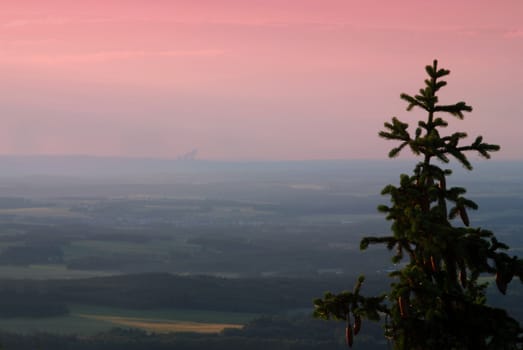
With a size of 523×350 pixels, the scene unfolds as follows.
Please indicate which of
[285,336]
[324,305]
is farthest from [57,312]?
[324,305]

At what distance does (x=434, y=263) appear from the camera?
748 inches

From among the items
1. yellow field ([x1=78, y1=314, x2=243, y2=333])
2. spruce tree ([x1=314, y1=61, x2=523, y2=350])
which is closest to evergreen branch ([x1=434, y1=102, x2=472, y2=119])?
spruce tree ([x1=314, y1=61, x2=523, y2=350])

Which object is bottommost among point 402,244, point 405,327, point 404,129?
point 405,327

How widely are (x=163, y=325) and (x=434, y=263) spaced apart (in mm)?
135848

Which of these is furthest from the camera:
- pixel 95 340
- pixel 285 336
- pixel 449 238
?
pixel 285 336

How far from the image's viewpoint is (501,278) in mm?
18516

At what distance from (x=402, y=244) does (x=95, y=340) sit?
113704mm

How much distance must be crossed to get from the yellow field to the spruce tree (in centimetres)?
12512

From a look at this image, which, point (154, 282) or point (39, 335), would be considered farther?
point (154, 282)

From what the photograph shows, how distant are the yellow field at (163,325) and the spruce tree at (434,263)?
12512 cm

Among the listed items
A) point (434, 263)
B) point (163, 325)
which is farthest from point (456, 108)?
point (163, 325)

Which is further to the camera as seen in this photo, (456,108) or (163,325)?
(163,325)

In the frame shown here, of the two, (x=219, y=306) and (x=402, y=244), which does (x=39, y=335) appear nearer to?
(x=219, y=306)

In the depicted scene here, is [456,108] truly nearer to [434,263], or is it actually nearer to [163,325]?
[434,263]
